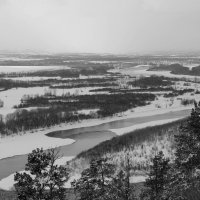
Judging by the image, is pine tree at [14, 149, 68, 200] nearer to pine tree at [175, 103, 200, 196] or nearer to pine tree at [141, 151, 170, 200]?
pine tree at [141, 151, 170, 200]

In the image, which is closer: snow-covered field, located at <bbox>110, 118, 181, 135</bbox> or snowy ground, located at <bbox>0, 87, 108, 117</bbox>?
snow-covered field, located at <bbox>110, 118, 181, 135</bbox>

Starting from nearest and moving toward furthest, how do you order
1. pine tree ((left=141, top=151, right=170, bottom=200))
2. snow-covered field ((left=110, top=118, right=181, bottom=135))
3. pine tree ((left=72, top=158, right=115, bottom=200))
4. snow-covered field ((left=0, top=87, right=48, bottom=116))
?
pine tree ((left=72, top=158, right=115, bottom=200)) < pine tree ((left=141, top=151, right=170, bottom=200)) < snow-covered field ((left=110, top=118, right=181, bottom=135)) < snow-covered field ((left=0, top=87, right=48, bottom=116))

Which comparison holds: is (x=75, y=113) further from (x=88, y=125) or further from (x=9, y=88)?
(x=9, y=88)

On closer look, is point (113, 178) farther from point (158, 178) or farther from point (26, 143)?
point (26, 143)

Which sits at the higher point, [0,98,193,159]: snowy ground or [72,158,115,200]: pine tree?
[72,158,115,200]: pine tree

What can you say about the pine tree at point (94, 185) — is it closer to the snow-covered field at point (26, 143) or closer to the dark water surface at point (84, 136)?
the dark water surface at point (84, 136)

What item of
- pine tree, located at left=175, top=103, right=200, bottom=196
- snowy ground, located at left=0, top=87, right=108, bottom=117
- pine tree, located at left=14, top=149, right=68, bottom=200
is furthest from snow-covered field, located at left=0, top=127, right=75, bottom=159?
pine tree, located at left=14, top=149, right=68, bottom=200

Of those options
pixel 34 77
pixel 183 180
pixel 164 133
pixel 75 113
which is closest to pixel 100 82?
pixel 34 77

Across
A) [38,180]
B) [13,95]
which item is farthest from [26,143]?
[13,95]

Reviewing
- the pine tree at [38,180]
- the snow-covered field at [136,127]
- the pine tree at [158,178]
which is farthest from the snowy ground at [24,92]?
the pine tree at [38,180]
